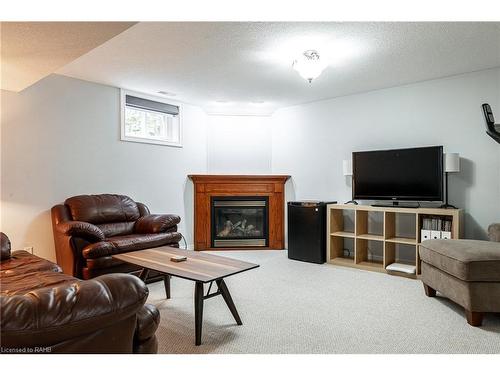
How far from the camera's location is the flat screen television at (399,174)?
382cm

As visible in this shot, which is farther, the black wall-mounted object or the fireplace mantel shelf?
the fireplace mantel shelf

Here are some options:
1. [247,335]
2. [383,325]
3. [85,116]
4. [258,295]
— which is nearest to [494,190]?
[383,325]

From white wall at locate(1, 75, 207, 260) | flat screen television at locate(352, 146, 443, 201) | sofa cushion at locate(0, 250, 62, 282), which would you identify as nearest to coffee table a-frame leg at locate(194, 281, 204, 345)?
sofa cushion at locate(0, 250, 62, 282)

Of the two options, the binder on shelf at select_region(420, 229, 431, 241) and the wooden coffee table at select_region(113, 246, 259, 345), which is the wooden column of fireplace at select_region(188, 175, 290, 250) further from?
the wooden coffee table at select_region(113, 246, 259, 345)

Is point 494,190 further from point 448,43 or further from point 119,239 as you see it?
point 119,239

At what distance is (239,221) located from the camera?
563 centimetres

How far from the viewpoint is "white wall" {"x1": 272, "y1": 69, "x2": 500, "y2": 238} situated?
376 cm

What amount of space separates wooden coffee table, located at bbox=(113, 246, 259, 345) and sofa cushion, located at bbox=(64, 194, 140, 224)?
4.03ft

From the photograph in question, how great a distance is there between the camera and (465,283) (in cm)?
257

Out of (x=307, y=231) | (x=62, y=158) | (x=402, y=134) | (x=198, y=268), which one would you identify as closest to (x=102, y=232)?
(x=62, y=158)

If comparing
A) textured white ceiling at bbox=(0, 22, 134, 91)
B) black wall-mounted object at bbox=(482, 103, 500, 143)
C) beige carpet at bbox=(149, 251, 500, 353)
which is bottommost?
beige carpet at bbox=(149, 251, 500, 353)

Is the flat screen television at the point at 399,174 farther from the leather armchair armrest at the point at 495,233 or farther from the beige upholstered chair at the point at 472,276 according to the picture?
the beige upholstered chair at the point at 472,276

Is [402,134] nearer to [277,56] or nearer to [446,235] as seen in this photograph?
[446,235]
